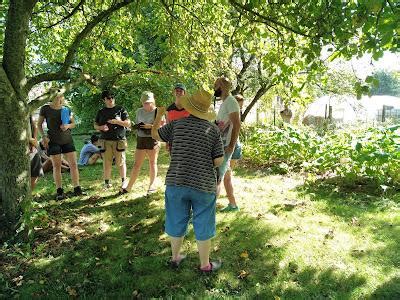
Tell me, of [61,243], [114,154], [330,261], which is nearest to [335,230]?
[330,261]

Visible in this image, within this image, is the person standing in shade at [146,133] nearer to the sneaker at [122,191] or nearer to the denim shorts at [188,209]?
the sneaker at [122,191]

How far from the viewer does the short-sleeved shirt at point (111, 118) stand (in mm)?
6551

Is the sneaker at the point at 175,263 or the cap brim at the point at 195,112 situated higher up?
the cap brim at the point at 195,112

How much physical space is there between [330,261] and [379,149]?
319 centimetres

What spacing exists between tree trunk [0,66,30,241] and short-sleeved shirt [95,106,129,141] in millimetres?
1991

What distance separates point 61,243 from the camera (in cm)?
459

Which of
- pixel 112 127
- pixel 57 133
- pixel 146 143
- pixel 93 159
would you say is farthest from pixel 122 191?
pixel 93 159

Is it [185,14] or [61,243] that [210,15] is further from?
[61,243]

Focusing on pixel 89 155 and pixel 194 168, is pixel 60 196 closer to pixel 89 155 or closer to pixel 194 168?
pixel 194 168

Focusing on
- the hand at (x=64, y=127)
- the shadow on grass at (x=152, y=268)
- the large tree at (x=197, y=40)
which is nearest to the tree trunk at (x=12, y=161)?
the large tree at (x=197, y=40)

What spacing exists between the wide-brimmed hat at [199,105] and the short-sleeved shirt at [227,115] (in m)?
1.08

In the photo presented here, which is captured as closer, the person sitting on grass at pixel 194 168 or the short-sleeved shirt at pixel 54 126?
the person sitting on grass at pixel 194 168

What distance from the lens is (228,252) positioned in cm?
434

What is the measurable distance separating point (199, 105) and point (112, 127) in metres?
3.41
